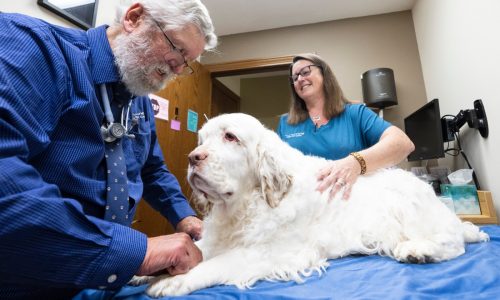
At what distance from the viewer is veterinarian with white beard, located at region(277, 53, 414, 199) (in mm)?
1286

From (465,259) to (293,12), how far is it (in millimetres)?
3446

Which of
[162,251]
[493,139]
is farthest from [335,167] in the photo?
[493,139]

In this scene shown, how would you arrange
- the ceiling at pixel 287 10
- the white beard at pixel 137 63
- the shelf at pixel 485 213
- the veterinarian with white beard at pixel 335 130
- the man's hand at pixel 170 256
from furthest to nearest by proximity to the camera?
the ceiling at pixel 287 10
the shelf at pixel 485 213
the veterinarian with white beard at pixel 335 130
the white beard at pixel 137 63
the man's hand at pixel 170 256

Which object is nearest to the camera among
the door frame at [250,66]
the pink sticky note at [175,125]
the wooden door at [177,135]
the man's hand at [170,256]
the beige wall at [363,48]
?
the man's hand at [170,256]

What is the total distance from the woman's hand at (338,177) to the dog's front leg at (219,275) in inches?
15.9

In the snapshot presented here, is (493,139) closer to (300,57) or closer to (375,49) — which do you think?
(300,57)

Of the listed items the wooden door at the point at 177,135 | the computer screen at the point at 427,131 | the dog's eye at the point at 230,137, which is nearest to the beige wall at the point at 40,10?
the wooden door at the point at 177,135

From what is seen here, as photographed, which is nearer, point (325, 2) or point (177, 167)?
point (177, 167)

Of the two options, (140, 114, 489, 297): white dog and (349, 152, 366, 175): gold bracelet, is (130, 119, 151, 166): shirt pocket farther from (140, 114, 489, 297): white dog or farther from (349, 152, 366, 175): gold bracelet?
(349, 152, 366, 175): gold bracelet

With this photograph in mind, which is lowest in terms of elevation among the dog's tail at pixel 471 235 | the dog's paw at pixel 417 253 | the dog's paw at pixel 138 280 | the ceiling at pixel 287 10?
the dog's tail at pixel 471 235

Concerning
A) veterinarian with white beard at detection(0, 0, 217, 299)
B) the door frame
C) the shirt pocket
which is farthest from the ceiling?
the shirt pocket

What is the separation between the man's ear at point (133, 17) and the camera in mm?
1116

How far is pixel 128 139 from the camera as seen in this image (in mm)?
1107

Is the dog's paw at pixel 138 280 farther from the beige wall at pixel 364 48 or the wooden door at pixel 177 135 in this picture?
the beige wall at pixel 364 48
